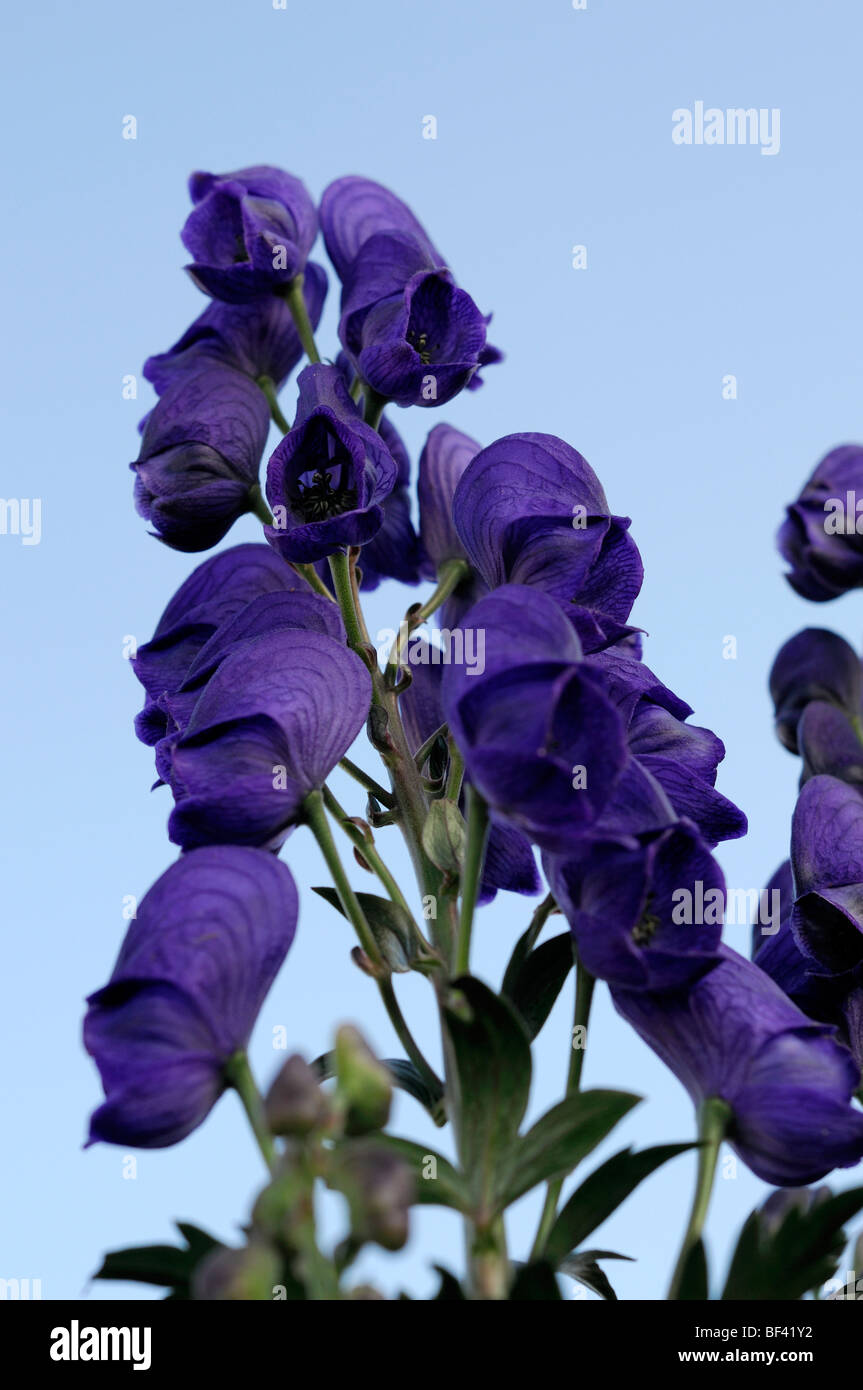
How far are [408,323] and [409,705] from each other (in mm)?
227

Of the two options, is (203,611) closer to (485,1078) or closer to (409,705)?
(409,705)

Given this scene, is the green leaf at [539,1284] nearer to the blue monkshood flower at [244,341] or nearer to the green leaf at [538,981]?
the green leaf at [538,981]

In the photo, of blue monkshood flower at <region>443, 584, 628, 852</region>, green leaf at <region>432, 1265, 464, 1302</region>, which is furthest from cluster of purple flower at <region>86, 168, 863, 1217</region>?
green leaf at <region>432, 1265, 464, 1302</region>

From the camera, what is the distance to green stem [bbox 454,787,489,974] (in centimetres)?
66

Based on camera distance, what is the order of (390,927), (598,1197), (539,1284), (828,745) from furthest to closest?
(828,745), (390,927), (598,1197), (539,1284)

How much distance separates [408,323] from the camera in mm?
→ 884

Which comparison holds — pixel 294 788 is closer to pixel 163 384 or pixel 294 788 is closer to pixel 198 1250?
pixel 198 1250

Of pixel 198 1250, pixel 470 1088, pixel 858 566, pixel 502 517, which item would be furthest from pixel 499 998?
pixel 858 566

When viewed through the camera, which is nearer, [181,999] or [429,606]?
[181,999]

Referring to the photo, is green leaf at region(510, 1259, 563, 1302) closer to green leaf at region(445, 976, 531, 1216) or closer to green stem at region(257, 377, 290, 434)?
green leaf at region(445, 976, 531, 1216)

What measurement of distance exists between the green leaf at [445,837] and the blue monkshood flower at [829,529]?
0.51 m

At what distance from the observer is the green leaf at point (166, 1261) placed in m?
0.59

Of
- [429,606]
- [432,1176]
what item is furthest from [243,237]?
[432,1176]

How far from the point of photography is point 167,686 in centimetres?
88
